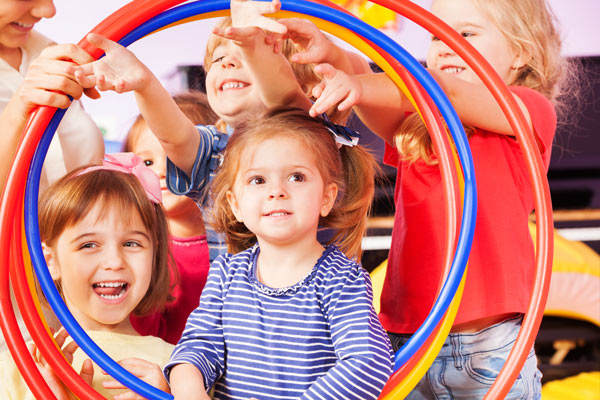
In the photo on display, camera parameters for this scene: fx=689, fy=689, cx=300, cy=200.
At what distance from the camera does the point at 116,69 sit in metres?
1.37

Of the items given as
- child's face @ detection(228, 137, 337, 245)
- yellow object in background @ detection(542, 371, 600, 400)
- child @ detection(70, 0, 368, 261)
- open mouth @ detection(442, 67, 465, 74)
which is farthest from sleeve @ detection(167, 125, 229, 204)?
yellow object in background @ detection(542, 371, 600, 400)

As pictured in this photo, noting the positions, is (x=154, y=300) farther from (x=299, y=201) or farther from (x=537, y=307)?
(x=537, y=307)

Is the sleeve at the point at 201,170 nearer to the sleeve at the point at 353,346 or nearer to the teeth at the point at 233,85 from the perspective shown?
the teeth at the point at 233,85

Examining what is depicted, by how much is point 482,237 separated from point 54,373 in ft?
3.21

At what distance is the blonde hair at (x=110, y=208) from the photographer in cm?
166

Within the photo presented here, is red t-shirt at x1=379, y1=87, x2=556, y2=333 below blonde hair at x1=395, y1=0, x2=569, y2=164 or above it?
below

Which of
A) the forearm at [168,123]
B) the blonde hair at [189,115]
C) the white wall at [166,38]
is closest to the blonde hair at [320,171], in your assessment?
the forearm at [168,123]

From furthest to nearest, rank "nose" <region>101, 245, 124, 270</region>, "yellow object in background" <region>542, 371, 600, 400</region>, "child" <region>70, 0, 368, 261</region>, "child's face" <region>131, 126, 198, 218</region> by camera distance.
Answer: "yellow object in background" <region>542, 371, 600, 400</region> < "child's face" <region>131, 126, 198, 218</region> < "nose" <region>101, 245, 124, 270</region> < "child" <region>70, 0, 368, 261</region>

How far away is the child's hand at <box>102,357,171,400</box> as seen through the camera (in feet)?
4.74

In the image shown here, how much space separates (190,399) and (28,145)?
588 mm

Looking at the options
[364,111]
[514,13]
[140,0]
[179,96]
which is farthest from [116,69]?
[179,96]

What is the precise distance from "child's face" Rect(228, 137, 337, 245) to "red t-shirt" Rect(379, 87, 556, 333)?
290 mm

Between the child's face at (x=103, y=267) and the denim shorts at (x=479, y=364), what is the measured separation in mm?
741

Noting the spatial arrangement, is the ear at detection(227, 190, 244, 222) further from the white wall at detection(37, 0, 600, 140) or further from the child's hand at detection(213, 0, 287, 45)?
the white wall at detection(37, 0, 600, 140)
